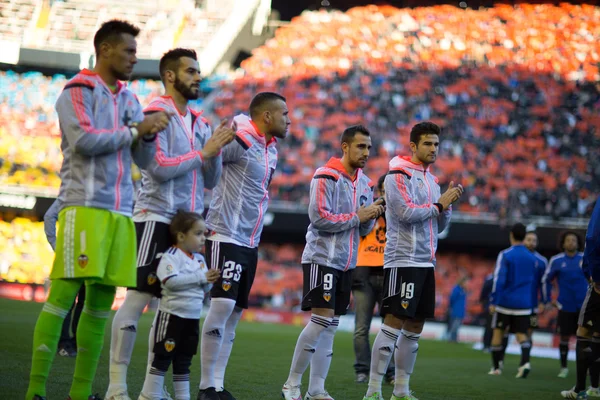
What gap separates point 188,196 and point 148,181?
259 millimetres

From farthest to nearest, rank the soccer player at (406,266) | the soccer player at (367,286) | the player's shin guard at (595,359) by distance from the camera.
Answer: the soccer player at (367,286) < the player's shin guard at (595,359) < the soccer player at (406,266)

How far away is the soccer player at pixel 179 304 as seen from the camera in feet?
15.6

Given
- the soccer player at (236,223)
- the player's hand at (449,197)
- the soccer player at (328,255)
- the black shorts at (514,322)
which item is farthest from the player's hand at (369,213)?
the black shorts at (514,322)

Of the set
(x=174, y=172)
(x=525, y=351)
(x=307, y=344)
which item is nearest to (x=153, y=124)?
(x=174, y=172)

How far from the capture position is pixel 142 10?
105 ft

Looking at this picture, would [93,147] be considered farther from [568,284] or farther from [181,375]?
[568,284]

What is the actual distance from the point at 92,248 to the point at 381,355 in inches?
115

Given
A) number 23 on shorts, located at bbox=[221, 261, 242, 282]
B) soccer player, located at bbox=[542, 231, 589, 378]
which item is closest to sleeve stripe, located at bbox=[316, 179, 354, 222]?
number 23 on shorts, located at bbox=[221, 261, 242, 282]

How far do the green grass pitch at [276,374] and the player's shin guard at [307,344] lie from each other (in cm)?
38

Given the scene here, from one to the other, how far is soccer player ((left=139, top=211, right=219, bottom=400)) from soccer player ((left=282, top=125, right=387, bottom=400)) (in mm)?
1458

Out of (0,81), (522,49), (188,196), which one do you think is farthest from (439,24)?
(188,196)

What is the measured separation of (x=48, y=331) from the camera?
435cm

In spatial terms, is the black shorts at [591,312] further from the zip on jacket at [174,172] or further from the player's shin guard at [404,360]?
the zip on jacket at [174,172]

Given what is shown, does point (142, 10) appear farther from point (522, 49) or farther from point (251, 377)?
point (251, 377)
